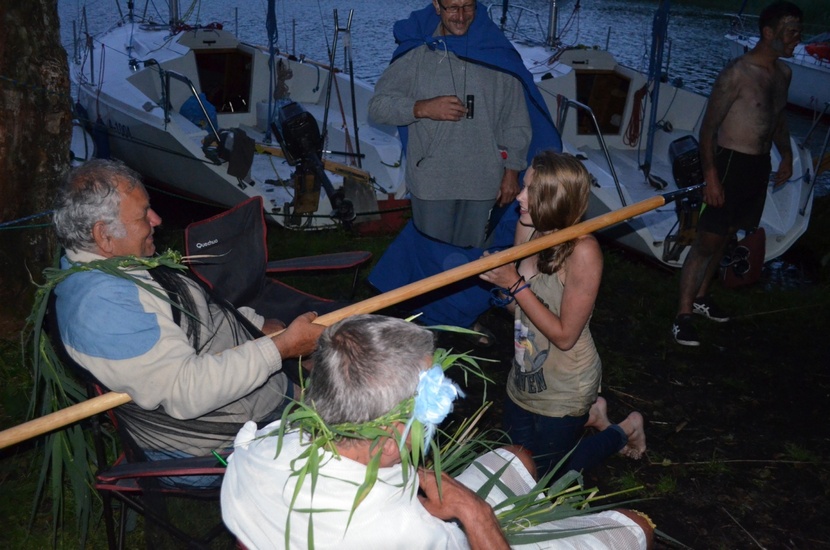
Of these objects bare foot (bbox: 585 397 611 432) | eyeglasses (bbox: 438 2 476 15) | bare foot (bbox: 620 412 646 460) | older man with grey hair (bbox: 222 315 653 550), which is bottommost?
bare foot (bbox: 620 412 646 460)

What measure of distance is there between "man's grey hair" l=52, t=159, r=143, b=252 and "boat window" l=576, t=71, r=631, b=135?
6.47 metres

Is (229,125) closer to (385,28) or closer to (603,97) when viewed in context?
(603,97)

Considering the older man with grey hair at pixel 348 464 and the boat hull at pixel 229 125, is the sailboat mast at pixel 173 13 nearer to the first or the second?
the boat hull at pixel 229 125

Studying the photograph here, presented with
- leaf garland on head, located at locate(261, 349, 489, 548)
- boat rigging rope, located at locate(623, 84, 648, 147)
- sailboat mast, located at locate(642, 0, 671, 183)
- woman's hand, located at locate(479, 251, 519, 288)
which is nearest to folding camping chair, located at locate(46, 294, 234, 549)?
leaf garland on head, located at locate(261, 349, 489, 548)

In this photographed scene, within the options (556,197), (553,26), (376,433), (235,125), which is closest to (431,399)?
(376,433)

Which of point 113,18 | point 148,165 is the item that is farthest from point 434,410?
point 113,18

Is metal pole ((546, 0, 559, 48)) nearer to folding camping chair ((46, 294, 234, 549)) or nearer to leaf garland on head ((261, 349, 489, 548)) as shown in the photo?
folding camping chair ((46, 294, 234, 549))

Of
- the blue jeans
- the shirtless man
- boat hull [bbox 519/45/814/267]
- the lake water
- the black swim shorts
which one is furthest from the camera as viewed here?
the lake water

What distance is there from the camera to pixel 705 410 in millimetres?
4133

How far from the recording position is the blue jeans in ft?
9.42

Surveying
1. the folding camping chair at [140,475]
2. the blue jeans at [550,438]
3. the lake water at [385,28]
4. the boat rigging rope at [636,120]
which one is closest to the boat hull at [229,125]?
the boat rigging rope at [636,120]

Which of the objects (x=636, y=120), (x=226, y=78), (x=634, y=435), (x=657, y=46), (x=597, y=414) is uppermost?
(x=657, y=46)

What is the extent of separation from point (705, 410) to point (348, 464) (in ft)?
9.67

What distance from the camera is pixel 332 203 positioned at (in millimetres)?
6027
